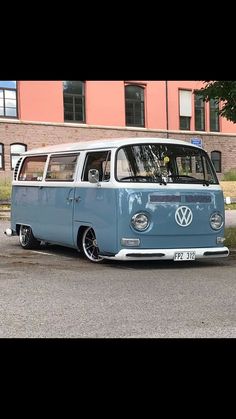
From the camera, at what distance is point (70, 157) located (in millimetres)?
11391

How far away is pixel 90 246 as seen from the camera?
10.7 metres

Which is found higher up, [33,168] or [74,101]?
[74,101]

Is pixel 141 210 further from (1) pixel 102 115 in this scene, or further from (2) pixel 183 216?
(1) pixel 102 115

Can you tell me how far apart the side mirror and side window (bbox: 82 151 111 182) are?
6cm

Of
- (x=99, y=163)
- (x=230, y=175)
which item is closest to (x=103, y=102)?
(x=230, y=175)

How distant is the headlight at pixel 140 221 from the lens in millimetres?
9766

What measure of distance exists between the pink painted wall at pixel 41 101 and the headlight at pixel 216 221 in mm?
25341

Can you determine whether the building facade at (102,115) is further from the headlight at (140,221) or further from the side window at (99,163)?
the headlight at (140,221)

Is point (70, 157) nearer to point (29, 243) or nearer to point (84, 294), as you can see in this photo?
point (29, 243)

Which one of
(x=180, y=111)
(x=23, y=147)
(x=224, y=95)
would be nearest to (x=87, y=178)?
(x=224, y=95)

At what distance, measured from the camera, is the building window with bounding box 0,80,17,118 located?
3366 cm

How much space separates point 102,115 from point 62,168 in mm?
25957

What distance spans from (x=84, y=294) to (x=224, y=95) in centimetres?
665
